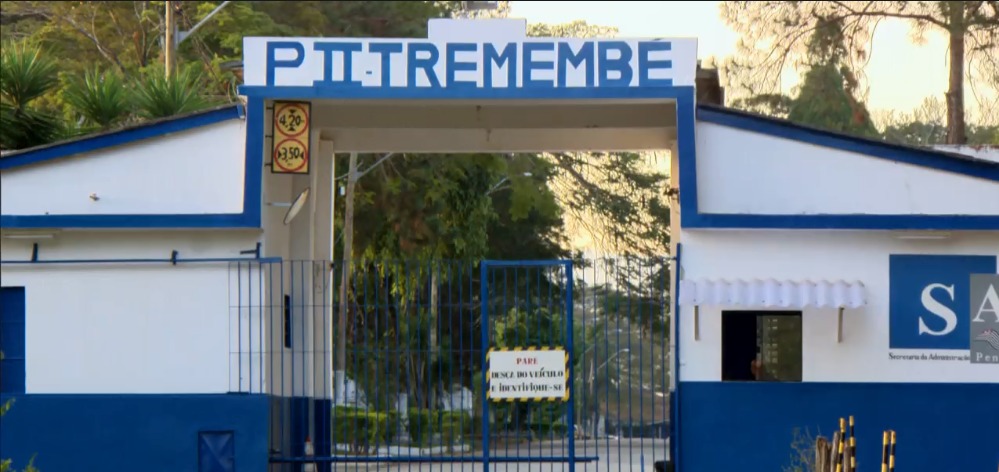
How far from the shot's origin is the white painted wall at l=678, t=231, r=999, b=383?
48.3ft

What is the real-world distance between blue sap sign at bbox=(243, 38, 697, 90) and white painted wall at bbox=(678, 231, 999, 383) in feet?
6.15

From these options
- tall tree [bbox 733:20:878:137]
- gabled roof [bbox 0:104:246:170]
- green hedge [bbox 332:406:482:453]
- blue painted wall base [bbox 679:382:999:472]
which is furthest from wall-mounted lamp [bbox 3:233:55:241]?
tall tree [bbox 733:20:878:137]

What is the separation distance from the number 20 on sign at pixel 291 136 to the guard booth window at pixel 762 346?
5.12 metres

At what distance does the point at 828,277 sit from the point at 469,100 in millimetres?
4302

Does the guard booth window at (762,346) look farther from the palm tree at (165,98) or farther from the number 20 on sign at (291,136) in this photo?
the palm tree at (165,98)

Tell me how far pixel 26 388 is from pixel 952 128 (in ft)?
60.0

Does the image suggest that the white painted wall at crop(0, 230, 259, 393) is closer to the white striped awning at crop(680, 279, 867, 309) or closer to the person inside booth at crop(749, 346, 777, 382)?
the white striped awning at crop(680, 279, 867, 309)

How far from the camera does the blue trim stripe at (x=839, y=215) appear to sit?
14539 mm

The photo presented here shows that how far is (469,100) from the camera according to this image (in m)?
15.4

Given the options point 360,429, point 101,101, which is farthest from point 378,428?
point 360,429

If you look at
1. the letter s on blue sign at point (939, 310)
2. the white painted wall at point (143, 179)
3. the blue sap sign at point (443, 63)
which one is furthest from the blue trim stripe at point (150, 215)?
the letter s on blue sign at point (939, 310)

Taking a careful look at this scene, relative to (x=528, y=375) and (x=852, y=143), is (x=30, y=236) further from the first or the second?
(x=852, y=143)

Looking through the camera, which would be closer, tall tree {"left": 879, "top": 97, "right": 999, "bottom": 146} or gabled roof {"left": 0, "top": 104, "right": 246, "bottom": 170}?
gabled roof {"left": 0, "top": 104, "right": 246, "bottom": 170}

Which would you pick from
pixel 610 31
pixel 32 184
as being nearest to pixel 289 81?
pixel 32 184
